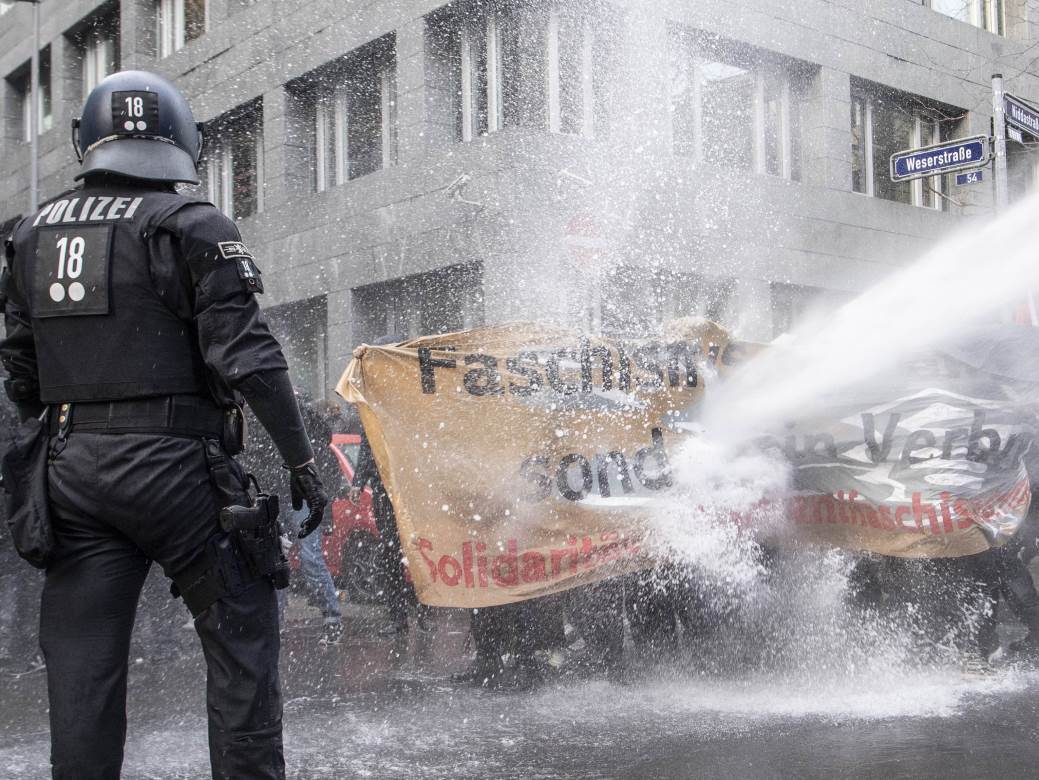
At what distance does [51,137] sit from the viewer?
23.8 metres

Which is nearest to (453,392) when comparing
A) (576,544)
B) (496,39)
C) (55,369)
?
(576,544)

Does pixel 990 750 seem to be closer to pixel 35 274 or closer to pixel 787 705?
pixel 787 705

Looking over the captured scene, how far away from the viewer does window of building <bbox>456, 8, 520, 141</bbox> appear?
13.8 m

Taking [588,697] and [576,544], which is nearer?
[588,697]

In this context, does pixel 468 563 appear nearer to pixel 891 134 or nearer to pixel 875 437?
pixel 875 437

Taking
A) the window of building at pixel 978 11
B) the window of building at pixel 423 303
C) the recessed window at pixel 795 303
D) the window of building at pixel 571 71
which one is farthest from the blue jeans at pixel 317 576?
the window of building at pixel 978 11

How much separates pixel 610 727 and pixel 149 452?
2364 mm

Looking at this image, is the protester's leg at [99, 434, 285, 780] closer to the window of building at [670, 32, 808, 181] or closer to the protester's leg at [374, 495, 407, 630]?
the protester's leg at [374, 495, 407, 630]

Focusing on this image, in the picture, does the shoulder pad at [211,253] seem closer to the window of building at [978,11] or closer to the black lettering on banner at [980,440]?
the black lettering on banner at [980,440]

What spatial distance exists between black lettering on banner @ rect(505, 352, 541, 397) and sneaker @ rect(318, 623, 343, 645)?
233 centimetres

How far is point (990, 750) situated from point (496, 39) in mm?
11222

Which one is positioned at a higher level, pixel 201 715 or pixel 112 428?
pixel 112 428

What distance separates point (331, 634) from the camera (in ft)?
23.5

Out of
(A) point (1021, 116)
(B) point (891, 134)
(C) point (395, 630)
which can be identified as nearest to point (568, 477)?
(C) point (395, 630)
